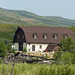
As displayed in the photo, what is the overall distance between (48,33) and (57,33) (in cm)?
234

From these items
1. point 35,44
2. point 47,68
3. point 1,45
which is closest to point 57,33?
point 35,44

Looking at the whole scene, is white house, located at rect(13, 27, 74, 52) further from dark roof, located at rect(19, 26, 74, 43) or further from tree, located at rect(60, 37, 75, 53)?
tree, located at rect(60, 37, 75, 53)

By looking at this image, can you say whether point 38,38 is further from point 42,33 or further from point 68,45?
point 68,45

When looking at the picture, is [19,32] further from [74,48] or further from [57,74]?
[57,74]

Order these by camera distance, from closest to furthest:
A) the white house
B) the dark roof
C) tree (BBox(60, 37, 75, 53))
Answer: tree (BBox(60, 37, 75, 53)) < the white house < the dark roof

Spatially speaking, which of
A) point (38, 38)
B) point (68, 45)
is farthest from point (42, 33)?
point (68, 45)

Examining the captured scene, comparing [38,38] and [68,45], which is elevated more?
[38,38]

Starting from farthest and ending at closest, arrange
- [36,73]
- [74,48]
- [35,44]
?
[35,44], [74,48], [36,73]

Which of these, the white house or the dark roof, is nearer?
the white house

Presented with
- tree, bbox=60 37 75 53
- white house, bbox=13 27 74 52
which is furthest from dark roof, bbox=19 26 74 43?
tree, bbox=60 37 75 53

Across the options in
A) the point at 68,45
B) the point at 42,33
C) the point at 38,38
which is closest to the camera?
the point at 68,45

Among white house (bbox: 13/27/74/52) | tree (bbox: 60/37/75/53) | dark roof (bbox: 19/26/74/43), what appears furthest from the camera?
dark roof (bbox: 19/26/74/43)

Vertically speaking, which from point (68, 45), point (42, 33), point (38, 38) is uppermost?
point (42, 33)

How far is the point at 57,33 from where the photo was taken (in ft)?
265
